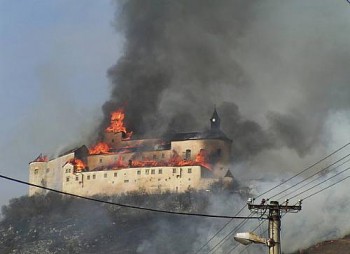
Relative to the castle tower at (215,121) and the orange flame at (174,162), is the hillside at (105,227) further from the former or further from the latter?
the castle tower at (215,121)

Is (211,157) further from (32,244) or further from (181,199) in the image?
(32,244)

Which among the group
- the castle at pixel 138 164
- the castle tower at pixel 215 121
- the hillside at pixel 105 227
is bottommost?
the hillside at pixel 105 227

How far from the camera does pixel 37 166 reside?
142 meters

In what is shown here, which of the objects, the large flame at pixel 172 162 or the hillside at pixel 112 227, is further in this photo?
the large flame at pixel 172 162

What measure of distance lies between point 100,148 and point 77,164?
7.01 meters

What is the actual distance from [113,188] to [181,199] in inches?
688

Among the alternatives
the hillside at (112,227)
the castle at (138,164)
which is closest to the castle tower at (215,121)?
the castle at (138,164)

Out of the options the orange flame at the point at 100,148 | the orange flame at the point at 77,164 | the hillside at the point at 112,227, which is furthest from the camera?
the orange flame at the point at 100,148

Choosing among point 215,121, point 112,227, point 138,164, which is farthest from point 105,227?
point 215,121

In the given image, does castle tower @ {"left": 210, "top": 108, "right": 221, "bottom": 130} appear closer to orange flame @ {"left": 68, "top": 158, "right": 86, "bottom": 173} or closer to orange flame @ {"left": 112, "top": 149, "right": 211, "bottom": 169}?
orange flame @ {"left": 112, "top": 149, "right": 211, "bottom": 169}

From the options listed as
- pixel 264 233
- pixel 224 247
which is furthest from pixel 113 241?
pixel 264 233

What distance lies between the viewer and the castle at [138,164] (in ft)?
396

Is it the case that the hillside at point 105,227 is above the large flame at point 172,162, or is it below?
below

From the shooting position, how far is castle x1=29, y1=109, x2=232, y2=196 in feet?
396
